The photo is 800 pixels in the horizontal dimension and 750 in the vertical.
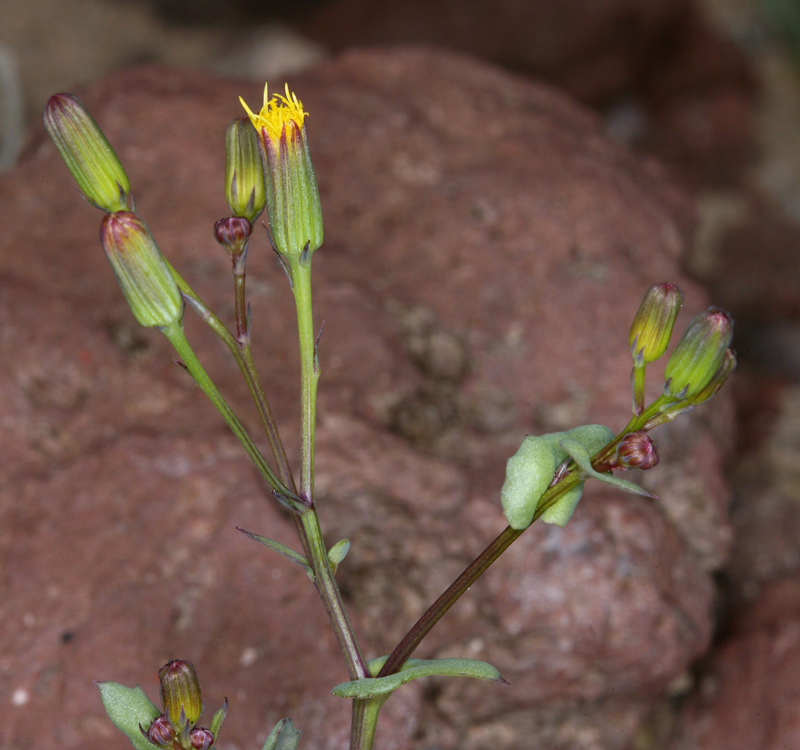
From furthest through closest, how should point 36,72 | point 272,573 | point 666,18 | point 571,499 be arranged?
point 666,18, point 36,72, point 272,573, point 571,499

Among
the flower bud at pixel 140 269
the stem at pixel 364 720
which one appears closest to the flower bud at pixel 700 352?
the stem at pixel 364 720

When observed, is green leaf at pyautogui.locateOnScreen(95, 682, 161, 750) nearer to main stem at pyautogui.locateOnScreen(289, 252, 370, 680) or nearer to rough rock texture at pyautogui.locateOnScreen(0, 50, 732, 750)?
main stem at pyautogui.locateOnScreen(289, 252, 370, 680)

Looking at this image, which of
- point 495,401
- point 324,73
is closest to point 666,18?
point 324,73

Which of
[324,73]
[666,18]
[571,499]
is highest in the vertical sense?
[666,18]

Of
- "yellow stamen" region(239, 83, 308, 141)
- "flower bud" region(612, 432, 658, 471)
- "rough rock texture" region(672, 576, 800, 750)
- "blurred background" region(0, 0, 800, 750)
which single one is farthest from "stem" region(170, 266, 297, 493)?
"blurred background" region(0, 0, 800, 750)

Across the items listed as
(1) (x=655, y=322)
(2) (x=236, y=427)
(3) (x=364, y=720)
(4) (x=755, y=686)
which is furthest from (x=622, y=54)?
(3) (x=364, y=720)

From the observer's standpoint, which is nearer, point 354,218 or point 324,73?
point 354,218

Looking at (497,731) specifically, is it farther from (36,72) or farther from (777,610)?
(36,72)

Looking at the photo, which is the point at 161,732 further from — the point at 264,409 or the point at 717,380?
the point at 717,380
